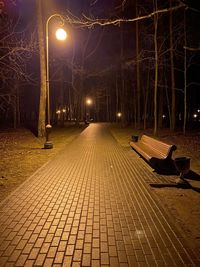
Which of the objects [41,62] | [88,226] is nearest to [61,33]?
[41,62]

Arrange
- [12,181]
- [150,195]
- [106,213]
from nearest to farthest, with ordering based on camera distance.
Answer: [106,213], [150,195], [12,181]

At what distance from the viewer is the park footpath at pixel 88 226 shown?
13.8 ft

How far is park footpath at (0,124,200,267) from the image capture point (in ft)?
13.8

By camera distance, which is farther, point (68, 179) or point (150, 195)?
point (68, 179)

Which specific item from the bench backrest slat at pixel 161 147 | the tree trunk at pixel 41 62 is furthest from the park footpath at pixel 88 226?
the tree trunk at pixel 41 62

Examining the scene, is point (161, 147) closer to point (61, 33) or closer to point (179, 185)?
point (179, 185)

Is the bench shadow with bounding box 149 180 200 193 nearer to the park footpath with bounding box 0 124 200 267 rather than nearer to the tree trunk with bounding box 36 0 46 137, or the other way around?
the park footpath with bounding box 0 124 200 267

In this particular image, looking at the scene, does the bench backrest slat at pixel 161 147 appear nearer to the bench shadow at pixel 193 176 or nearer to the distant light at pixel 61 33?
the bench shadow at pixel 193 176

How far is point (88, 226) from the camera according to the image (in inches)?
210

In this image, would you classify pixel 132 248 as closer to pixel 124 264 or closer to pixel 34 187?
pixel 124 264

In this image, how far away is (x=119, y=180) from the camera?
8695mm

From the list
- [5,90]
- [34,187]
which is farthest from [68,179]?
[5,90]

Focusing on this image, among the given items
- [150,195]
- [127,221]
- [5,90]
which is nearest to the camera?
[127,221]

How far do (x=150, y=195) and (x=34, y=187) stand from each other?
2938mm
